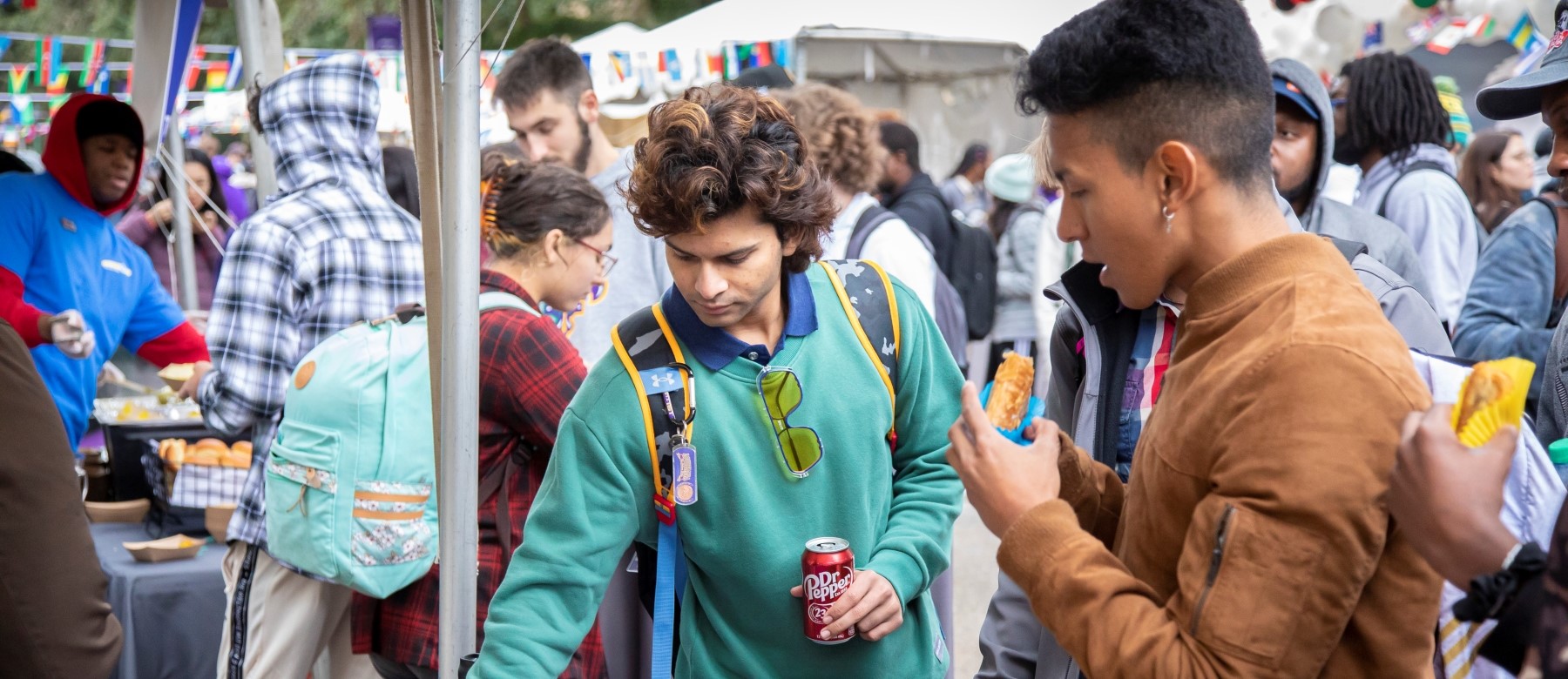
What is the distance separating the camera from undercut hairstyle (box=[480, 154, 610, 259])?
3.07 metres

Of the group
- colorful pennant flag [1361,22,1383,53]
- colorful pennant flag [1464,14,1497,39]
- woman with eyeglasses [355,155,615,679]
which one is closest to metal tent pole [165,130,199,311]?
woman with eyeglasses [355,155,615,679]

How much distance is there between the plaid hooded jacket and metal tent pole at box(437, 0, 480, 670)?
104cm

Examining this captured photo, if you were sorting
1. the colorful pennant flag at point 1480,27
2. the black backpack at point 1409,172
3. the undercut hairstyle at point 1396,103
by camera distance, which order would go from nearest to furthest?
the black backpack at point 1409,172 → the undercut hairstyle at point 1396,103 → the colorful pennant flag at point 1480,27

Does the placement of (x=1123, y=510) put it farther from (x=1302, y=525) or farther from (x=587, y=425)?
(x=587, y=425)

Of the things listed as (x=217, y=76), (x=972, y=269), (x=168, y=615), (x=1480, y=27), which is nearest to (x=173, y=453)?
(x=168, y=615)

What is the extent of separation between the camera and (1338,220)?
3.33 m

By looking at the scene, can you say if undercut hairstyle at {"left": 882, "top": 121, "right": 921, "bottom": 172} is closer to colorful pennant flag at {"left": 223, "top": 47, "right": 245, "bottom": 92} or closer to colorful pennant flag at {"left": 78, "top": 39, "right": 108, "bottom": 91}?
colorful pennant flag at {"left": 78, "top": 39, "right": 108, "bottom": 91}

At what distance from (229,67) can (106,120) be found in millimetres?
10673

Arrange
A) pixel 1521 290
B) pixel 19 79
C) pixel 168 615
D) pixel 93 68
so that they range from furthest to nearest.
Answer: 1. pixel 19 79
2. pixel 93 68
3. pixel 168 615
4. pixel 1521 290

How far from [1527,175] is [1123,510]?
5982 millimetres

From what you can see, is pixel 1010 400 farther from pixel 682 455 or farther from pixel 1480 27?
pixel 1480 27

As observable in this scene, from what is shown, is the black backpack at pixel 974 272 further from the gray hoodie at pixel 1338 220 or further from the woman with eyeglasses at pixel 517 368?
the woman with eyeglasses at pixel 517 368

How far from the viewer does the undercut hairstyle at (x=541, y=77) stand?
4.52m

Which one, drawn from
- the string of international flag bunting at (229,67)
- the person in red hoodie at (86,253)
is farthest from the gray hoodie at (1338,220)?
the string of international flag bunting at (229,67)
